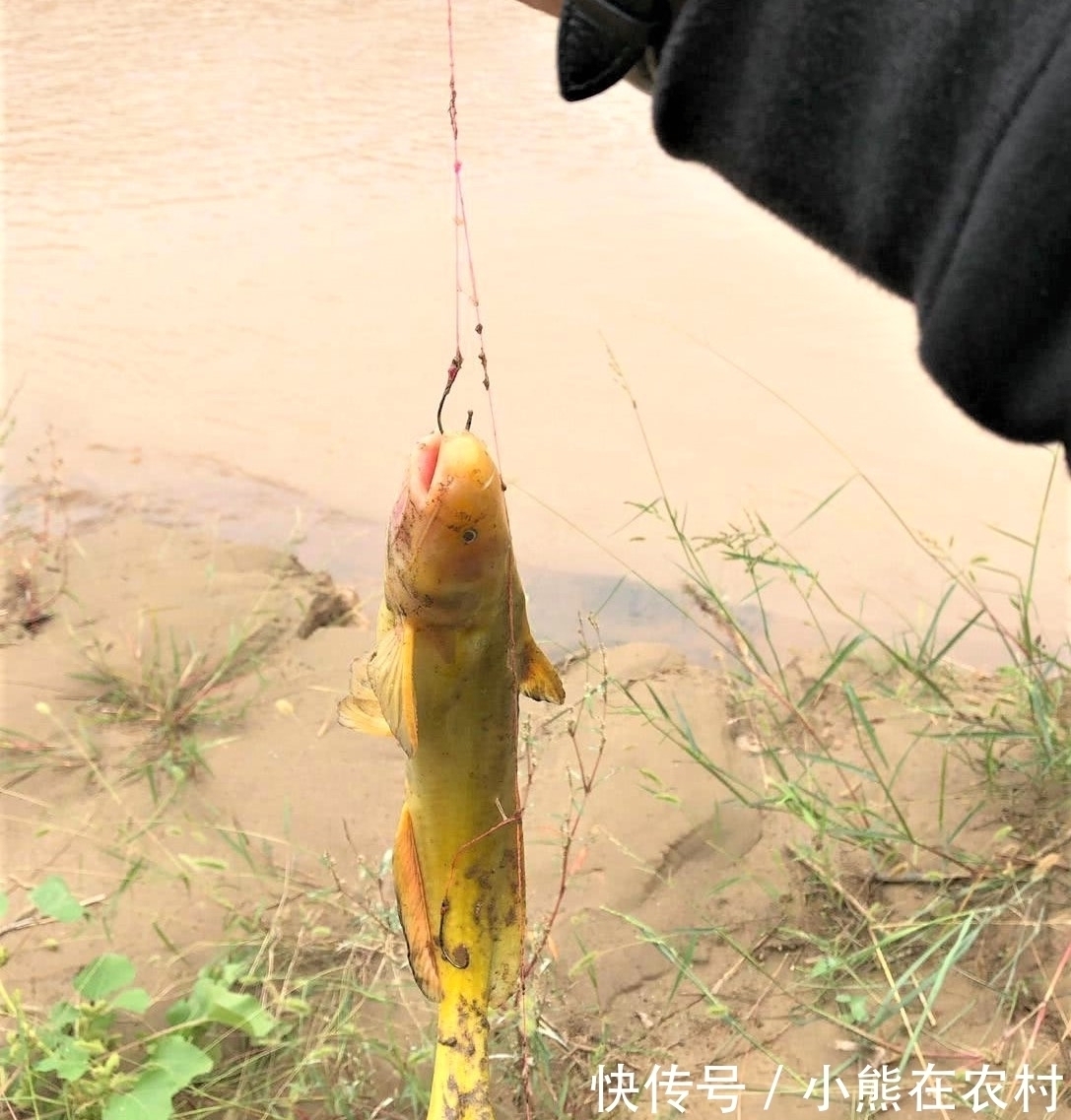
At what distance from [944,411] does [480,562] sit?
4.00 metres

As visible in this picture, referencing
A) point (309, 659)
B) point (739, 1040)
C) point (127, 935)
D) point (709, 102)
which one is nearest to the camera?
point (709, 102)

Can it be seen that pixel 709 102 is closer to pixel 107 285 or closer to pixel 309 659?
pixel 309 659

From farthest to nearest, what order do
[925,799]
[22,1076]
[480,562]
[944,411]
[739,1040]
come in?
[944,411], [925,799], [739,1040], [22,1076], [480,562]

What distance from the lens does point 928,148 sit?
1079 millimetres

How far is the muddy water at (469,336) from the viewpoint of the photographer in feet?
14.7

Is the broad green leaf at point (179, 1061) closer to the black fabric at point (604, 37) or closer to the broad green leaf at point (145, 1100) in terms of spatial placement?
the broad green leaf at point (145, 1100)

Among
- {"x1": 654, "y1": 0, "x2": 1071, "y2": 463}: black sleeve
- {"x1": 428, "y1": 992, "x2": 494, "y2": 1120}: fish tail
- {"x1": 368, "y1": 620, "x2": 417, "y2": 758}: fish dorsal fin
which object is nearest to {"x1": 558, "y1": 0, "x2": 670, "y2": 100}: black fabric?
{"x1": 654, "y1": 0, "x2": 1071, "y2": 463}: black sleeve

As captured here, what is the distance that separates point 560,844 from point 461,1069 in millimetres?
1026

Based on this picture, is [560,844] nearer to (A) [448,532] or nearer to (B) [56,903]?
(B) [56,903]

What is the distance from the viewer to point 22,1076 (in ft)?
6.55

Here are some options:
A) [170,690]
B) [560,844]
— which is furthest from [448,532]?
[170,690]

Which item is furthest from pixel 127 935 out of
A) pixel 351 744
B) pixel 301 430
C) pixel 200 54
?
pixel 200 54

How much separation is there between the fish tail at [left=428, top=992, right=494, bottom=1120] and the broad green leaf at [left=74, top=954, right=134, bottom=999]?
2.56ft

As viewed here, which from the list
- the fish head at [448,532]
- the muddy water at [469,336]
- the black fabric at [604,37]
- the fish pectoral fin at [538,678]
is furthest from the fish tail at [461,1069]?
the muddy water at [469,336]
